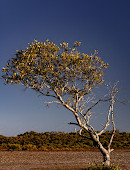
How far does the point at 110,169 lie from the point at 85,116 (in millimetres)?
4364

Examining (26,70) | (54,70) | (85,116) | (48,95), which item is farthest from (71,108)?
(26,70)

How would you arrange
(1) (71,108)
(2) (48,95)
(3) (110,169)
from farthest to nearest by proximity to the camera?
(2) (48,95) < (1) (71,108) < (3) (110,169)

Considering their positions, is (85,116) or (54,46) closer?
(85,116)

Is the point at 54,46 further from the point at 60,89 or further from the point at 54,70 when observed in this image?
the point at 60,89

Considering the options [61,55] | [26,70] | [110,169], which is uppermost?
[61,55]

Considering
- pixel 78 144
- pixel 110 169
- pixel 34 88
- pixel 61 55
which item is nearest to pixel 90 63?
pixel 61 55

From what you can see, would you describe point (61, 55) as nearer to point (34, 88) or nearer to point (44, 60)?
point (44, 60)

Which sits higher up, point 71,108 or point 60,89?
point 60,89

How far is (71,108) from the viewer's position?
17.6 metres

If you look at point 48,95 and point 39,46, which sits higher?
point 39,46

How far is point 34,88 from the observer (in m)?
19.5

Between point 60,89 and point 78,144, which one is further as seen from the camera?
point 78,144

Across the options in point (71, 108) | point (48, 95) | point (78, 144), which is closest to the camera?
point (71, 108)

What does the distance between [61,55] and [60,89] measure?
308 centimetres
